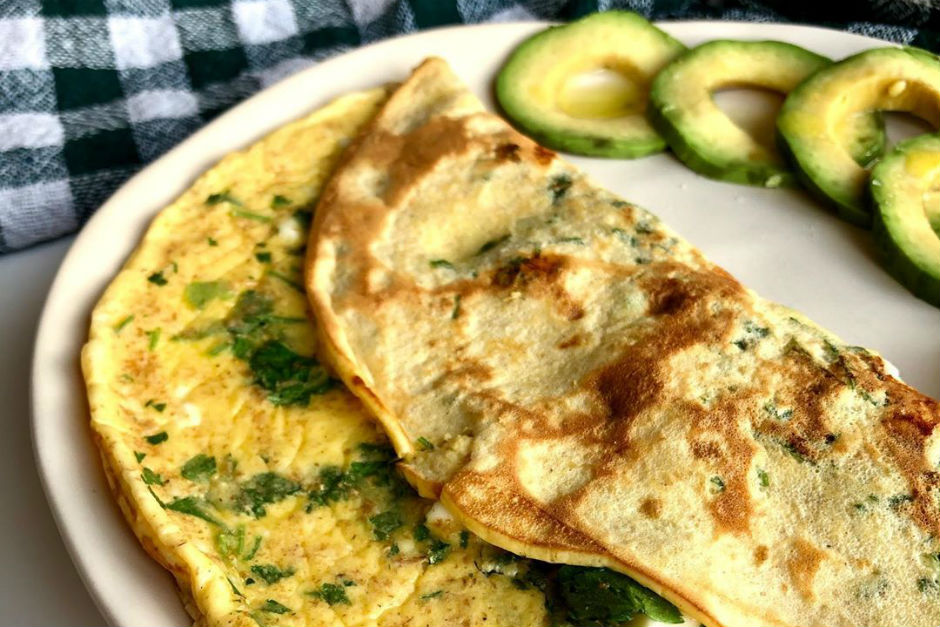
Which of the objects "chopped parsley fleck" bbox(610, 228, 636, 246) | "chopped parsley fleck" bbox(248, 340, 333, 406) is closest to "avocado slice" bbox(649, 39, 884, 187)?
"chopped parsley fleck" bbox(610, 228, 636, 246)

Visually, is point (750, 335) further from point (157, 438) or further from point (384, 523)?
point (157, 438)

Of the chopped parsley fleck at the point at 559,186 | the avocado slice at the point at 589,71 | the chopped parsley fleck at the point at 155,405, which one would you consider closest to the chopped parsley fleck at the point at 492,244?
the chopped parsley fleck at the point at 559,186

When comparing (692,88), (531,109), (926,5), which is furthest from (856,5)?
(531,109)

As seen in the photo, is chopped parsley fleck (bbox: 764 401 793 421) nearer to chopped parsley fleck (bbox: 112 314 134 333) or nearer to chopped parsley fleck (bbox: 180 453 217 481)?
chopped parsley fleck (bbox: 180 453 217 481)

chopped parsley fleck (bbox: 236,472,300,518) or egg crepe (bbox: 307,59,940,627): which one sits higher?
egg crepe (bbox: 307,59,940,627)

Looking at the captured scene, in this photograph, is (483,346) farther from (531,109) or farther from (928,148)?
(928,148)

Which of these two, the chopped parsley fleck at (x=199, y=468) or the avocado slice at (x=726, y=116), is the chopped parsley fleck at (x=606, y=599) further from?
the avocado slice at (x=726, y=116)
